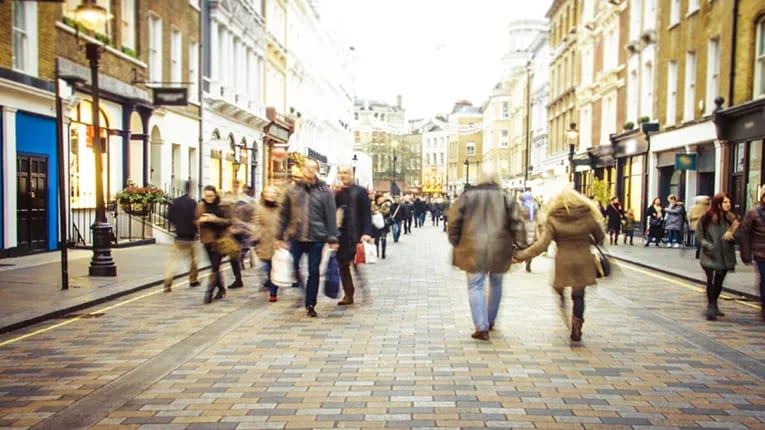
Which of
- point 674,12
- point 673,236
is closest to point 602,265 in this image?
point 673,236

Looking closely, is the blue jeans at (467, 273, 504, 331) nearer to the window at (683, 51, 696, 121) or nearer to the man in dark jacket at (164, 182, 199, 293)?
the man in dark jacket at (164, 182, 199, 293)

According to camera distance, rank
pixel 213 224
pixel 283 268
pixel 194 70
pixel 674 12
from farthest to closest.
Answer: pixel 194 70 → pixel 674 12 → pixel 213 224 → pixel 283 268

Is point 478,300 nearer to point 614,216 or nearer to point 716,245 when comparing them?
point 716,245

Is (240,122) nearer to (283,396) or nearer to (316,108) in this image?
(316,108)

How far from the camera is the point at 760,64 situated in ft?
66.0

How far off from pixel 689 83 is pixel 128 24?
17906mm

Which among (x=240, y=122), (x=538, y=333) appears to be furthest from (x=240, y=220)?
(x=240, y=122)

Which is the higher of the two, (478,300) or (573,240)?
(573,240)

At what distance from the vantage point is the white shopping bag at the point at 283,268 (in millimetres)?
9844

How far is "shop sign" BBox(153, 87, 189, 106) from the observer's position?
20312 millimetres

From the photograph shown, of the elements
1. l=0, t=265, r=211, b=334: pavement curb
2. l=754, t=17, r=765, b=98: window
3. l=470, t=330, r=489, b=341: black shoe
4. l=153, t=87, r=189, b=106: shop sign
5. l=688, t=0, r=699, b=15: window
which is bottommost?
l=0, t=265, r=211, b=334: pavement curb

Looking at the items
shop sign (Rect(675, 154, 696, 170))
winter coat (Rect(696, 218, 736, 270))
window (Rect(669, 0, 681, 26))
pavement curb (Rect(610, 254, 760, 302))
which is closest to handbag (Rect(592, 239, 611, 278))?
pavement curb (Rect(610, 254, 760, 302))

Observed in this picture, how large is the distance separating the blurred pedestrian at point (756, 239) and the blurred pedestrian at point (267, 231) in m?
6.13

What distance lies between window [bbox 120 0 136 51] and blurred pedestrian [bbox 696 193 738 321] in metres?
17.3
